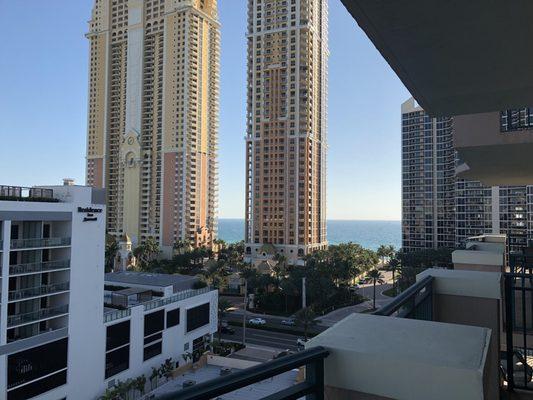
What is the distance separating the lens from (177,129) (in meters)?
80.0

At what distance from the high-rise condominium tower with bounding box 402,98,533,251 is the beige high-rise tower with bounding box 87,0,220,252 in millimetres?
38870

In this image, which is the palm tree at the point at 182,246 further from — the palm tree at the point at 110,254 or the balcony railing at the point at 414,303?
the balcony railing at the point at 414,303

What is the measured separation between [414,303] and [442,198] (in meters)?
76.3

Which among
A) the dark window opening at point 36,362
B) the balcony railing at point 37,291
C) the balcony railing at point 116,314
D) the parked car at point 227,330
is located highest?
the balcony railing at point 37,291

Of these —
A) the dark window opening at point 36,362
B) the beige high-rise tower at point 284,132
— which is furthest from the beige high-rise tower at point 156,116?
the dark window opening at point 36,362

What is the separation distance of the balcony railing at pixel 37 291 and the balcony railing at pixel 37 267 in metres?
0.90

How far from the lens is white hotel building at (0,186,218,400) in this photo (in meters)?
20.4

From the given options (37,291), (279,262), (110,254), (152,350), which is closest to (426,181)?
(279,262)

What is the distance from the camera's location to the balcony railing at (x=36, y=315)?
20516mm

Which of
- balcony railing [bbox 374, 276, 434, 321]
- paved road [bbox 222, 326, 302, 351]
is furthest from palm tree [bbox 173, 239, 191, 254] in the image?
balcony railing [bbox 374, 276, 434, 321]

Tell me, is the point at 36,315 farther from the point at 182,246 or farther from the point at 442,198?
the point at 442,198

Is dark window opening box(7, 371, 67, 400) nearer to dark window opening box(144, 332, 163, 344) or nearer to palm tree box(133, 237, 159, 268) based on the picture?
dark window opening box(144, 332, 163, 344)

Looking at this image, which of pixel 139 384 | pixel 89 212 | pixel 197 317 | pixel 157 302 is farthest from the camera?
pixel 197 317

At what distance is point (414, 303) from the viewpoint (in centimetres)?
428
